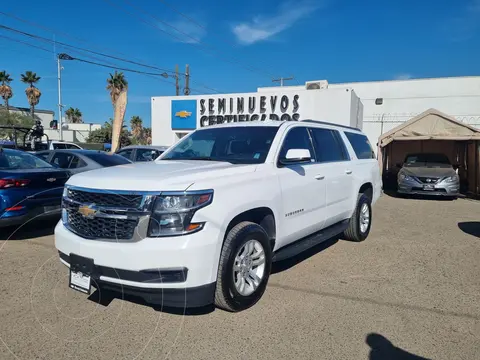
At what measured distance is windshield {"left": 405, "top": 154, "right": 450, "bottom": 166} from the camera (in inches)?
551

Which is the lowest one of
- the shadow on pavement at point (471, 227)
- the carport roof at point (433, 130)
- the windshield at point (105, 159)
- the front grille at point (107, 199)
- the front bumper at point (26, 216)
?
the shadow on pavement at point (471, 227)

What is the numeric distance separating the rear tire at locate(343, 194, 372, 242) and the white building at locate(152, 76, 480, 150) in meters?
10.6

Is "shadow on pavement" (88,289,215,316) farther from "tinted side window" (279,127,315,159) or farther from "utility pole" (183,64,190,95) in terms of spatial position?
"utility pole" (183,64,190,95)

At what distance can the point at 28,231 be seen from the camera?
670cm

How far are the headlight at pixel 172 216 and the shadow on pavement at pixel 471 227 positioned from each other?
6.31 meters

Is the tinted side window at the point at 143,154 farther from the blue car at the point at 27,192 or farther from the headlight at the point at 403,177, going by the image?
the headlight at the point at 403,177

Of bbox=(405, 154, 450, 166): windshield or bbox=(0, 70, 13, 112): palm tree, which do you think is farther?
bbox=(0, 70, 13, 112): palm tree

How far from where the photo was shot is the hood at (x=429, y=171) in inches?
488

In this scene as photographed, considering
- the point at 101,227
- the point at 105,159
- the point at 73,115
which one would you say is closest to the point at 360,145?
the point at 101,227

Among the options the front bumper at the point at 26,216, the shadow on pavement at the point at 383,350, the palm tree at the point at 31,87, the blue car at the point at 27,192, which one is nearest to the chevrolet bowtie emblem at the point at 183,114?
the blue car at the point at 27,192

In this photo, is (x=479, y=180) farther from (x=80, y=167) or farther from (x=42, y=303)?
(x=42, y=303)

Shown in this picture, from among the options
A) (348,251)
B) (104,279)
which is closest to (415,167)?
(348,251)

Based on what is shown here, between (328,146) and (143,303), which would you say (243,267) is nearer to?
(143,303)

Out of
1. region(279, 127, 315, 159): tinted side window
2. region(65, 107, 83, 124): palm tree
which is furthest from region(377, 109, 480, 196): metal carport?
region(65, 107, 83, 124): palm tree
